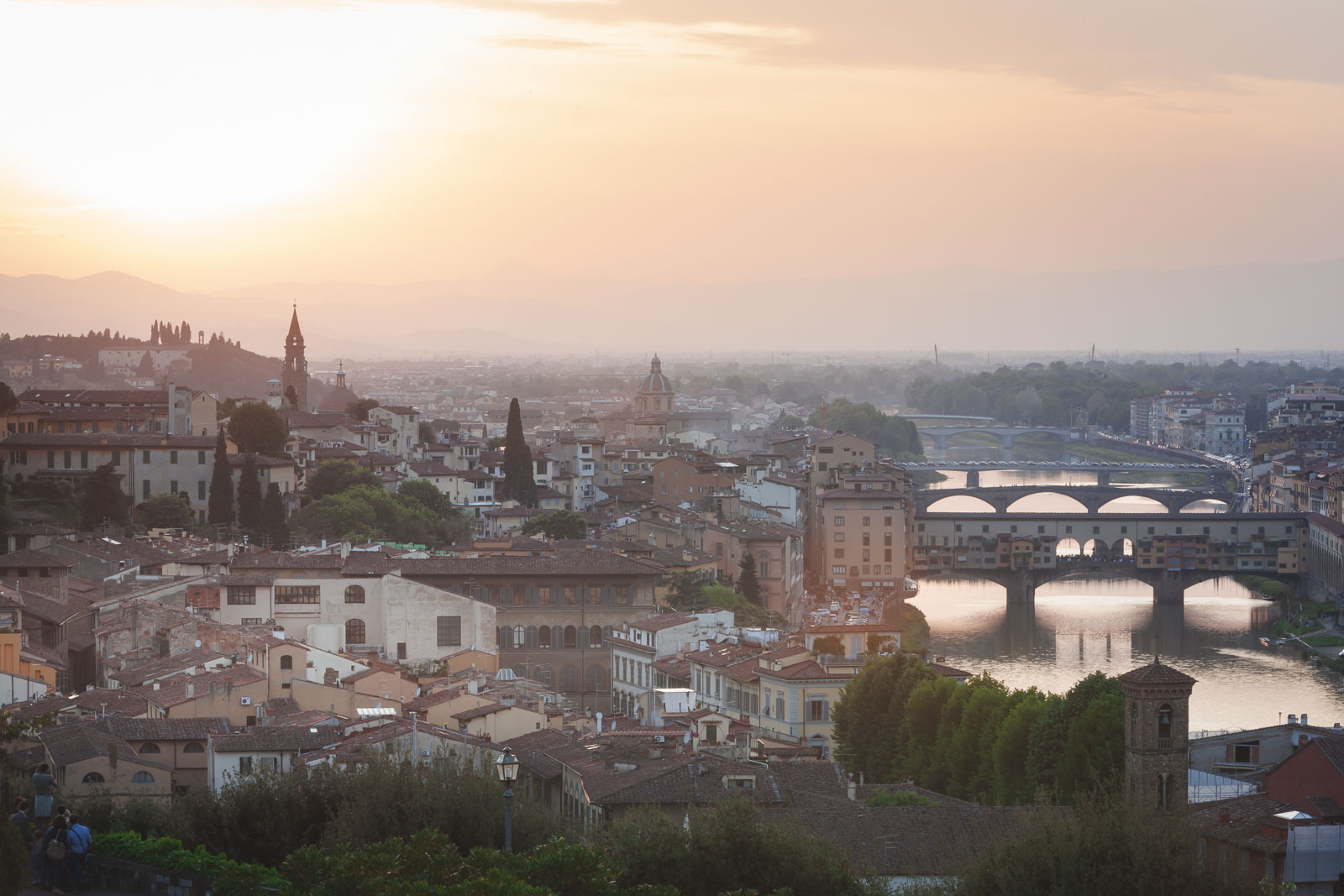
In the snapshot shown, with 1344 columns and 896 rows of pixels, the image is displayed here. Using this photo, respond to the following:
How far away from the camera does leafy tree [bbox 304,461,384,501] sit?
1252 inches

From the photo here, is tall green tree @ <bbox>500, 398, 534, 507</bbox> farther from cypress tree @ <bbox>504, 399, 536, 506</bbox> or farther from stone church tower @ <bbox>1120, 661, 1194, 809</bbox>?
stone church tower @ <bbox>1120, 661, 1194, 809</bbox>

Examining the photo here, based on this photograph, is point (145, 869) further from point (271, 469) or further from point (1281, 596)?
point (1281, 596)

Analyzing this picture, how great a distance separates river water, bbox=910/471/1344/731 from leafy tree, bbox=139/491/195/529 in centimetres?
1073

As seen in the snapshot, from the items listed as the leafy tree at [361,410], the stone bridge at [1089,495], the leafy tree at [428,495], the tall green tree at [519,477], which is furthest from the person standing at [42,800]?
the stone bridge at [1089,495]

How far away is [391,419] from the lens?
45375 millimetres

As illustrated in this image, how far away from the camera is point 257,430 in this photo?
31969mm

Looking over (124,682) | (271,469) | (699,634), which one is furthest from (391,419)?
(124,682)

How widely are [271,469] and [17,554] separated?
30.1 ft

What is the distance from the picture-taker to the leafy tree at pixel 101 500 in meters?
28.0

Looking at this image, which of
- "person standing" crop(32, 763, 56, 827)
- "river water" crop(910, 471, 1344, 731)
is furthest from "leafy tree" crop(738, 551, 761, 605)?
"person standing" crop(32, 763, 56, 827)

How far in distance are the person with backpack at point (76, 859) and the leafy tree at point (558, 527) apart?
21877 millimetres

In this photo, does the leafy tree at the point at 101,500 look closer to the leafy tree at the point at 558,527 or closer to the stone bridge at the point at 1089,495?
the leafy tree at the point at 558,527

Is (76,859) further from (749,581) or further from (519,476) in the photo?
(519,476)

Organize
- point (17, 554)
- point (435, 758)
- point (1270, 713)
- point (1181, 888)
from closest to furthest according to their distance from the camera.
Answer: point (1181, 888)
point (435, 758)
point (17, 554)
point (1270, 713)
